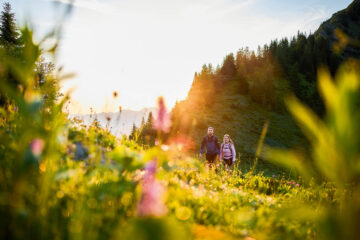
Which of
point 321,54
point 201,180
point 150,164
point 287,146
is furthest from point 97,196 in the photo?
point 321,54

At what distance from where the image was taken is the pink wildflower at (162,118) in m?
1.75

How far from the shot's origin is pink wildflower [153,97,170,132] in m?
1.75

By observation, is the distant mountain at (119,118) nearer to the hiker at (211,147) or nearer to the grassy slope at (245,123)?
the hiker at (211,147)

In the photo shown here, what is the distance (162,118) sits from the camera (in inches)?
69.9

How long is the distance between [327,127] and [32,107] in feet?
4.97

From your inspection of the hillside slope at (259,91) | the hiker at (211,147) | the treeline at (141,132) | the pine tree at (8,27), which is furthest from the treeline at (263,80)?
→ the pine tree at (8,27)

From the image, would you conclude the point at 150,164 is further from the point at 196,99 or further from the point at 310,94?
the point at 310,94

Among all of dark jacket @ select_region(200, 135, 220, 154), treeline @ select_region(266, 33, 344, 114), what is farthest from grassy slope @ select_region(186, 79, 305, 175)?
dark jacket @ select_region(200, 135, 220, 154)

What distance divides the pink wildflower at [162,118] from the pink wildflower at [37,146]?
0.80 metres

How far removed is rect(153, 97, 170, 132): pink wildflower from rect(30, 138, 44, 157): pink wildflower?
80 cm

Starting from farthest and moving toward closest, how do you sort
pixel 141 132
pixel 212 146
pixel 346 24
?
pixel 346 24
pixel 141 132
pixel 212 146

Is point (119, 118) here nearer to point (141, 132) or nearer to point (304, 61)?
point (141, 132)

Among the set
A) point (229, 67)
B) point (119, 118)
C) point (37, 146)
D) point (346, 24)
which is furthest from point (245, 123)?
point (346, 24)

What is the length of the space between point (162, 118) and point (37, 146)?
90 cm
